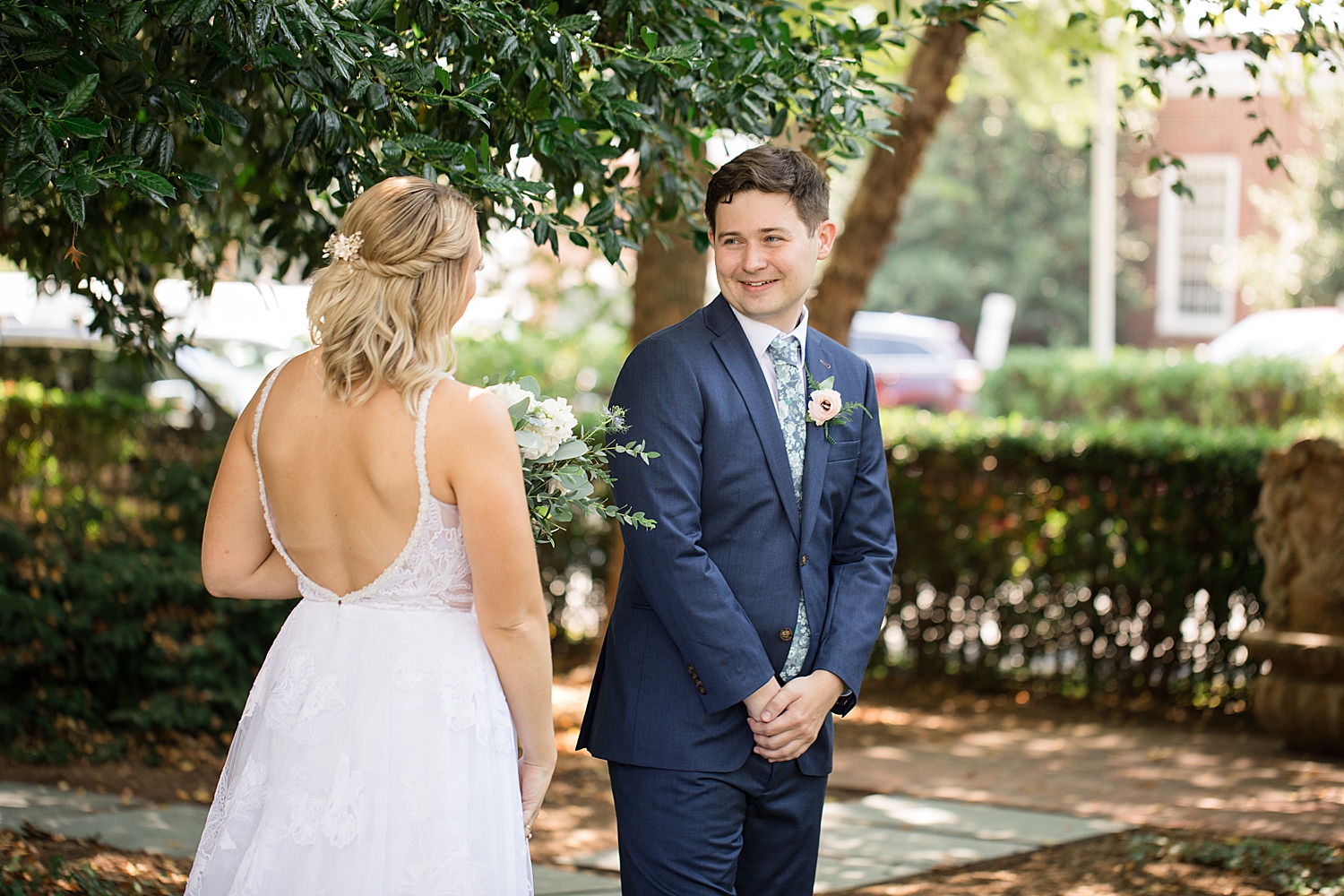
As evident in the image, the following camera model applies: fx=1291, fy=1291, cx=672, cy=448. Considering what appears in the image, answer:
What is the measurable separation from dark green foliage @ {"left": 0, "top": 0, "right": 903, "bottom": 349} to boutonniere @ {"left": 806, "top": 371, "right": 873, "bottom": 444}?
840mm

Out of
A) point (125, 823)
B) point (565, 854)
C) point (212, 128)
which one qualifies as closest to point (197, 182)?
point (212, 128)

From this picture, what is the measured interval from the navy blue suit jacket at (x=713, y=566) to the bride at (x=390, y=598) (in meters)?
0.34

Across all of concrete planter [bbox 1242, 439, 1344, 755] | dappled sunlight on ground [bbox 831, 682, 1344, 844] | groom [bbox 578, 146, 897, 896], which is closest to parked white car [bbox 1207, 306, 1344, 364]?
concrete planter [bbox 1242, 439, 1344, 755]

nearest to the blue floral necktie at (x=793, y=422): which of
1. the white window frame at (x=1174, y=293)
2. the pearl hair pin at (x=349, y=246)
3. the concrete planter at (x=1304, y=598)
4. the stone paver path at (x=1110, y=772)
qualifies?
the pearl hair pin at (x=349, y=246)

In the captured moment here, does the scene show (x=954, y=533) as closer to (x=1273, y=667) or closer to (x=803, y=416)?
(x=1273, y=667)

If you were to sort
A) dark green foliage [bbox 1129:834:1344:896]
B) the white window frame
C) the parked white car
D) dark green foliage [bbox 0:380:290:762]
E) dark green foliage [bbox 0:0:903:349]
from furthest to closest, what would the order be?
1. the white window frame
2. the parked white car
3. dark green foliage [bbox 0:380:290:762]
4. dark green foliage [bbox 1129:834:1344:896]
5. dark green foliage [bbox 0:0:903:349]

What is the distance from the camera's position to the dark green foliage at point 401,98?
2645 mm

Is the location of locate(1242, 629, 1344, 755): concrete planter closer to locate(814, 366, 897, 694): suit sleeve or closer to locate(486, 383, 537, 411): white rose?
locate(814, 366, 897, 694): suit sleeve

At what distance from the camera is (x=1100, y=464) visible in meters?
7.50

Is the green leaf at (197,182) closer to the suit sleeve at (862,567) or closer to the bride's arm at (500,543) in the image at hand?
the bride's arm at (500,543)

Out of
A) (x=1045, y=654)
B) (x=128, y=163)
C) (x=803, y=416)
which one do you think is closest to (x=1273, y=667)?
(x=1045, y=654)

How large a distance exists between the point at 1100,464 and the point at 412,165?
544 cm

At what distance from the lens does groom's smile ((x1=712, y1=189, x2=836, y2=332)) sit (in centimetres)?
279

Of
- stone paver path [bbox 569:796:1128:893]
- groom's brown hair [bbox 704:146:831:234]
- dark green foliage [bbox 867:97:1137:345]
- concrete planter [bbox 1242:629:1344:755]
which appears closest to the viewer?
groom's brown hair [bbox 704:146:831:234]
